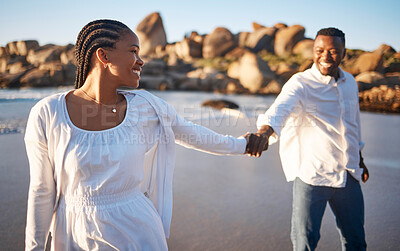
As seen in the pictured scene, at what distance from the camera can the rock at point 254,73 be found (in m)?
30.5

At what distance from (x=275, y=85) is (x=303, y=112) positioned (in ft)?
86.8

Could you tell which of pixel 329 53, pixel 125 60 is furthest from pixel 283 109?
pixel 125 60

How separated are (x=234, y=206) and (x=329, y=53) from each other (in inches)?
88.0

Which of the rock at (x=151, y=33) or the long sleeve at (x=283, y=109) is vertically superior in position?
the rock at (x=151, y=33)

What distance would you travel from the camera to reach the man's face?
2301mm

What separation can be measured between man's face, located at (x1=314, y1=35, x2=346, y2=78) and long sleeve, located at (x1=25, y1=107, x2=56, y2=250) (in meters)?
1.89

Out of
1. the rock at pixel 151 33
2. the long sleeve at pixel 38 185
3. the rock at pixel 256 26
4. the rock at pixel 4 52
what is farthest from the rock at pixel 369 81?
the rock at pixel 151 33

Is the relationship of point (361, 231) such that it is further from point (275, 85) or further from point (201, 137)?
point (275, 85)

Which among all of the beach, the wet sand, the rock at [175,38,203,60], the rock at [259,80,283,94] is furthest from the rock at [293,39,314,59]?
the wet sand

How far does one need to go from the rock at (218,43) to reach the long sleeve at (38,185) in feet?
193

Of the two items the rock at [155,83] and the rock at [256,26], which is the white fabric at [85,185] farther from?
the rock at [256,26]

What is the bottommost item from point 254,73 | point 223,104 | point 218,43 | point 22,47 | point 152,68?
point 223,104

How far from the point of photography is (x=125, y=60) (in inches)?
61.6

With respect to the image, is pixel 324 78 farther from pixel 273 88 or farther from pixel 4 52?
pixel 4 52
